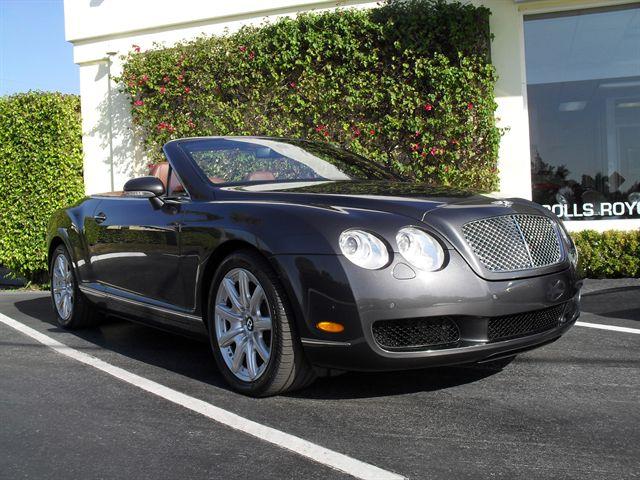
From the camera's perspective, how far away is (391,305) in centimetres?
324

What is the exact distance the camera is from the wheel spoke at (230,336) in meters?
3.87

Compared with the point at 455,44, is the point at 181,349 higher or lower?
lower

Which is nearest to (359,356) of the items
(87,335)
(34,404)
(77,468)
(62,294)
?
(77,468)

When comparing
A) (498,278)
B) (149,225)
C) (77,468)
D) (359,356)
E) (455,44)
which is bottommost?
(77,468)

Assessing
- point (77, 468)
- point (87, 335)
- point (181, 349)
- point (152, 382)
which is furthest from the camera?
point (87, 335)

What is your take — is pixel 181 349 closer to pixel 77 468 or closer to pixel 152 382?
pixel 152 382

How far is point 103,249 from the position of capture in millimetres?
5219

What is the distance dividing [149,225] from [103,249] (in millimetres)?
807

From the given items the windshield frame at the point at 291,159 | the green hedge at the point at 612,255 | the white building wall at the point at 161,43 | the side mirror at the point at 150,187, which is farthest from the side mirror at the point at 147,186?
the white building wall at the point at 161,43

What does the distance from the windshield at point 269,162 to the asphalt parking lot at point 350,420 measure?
1249mm

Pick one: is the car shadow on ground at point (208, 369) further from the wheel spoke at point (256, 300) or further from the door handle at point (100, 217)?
the door handle at point (100, 217)

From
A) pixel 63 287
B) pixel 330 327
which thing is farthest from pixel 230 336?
pixel 63 287

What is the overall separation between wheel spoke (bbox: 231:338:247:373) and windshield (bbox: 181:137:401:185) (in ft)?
3.41

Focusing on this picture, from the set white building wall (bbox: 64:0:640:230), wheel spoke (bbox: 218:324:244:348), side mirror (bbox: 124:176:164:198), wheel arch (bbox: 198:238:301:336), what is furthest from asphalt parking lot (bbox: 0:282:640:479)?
white building wall (bbox: 64:0:640:230)
